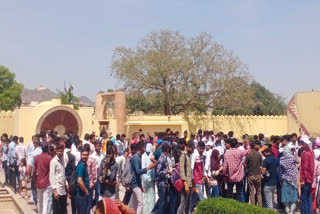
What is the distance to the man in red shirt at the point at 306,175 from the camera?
29.8 ft

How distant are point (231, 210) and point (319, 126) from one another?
29143 millimetres

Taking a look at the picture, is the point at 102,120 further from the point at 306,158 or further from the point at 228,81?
the point at 306,158

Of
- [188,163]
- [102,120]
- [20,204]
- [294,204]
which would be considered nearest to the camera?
[188,163]

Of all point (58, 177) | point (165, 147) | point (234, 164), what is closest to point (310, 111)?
point (234, 164)

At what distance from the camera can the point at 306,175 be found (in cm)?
910

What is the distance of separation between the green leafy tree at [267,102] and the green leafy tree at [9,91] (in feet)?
89.8

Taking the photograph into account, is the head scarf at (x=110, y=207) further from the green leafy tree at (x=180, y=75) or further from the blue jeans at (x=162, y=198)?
the green leafy tree at (x=180, y=75)


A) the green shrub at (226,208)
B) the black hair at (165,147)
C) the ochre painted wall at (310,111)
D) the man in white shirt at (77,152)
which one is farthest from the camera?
the ochre painted wall at (310,111)

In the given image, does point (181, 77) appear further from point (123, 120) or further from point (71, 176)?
point (71, 176)

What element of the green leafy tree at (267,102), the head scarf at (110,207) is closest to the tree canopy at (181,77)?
the green leafy tree at (267,102)

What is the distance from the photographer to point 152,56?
3306cm

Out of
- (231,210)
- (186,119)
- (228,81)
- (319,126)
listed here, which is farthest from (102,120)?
(231,210)

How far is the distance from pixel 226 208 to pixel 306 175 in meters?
2.36

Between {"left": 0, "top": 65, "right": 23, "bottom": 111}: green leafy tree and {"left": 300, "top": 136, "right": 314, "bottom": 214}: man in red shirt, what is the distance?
44528 millimetres
